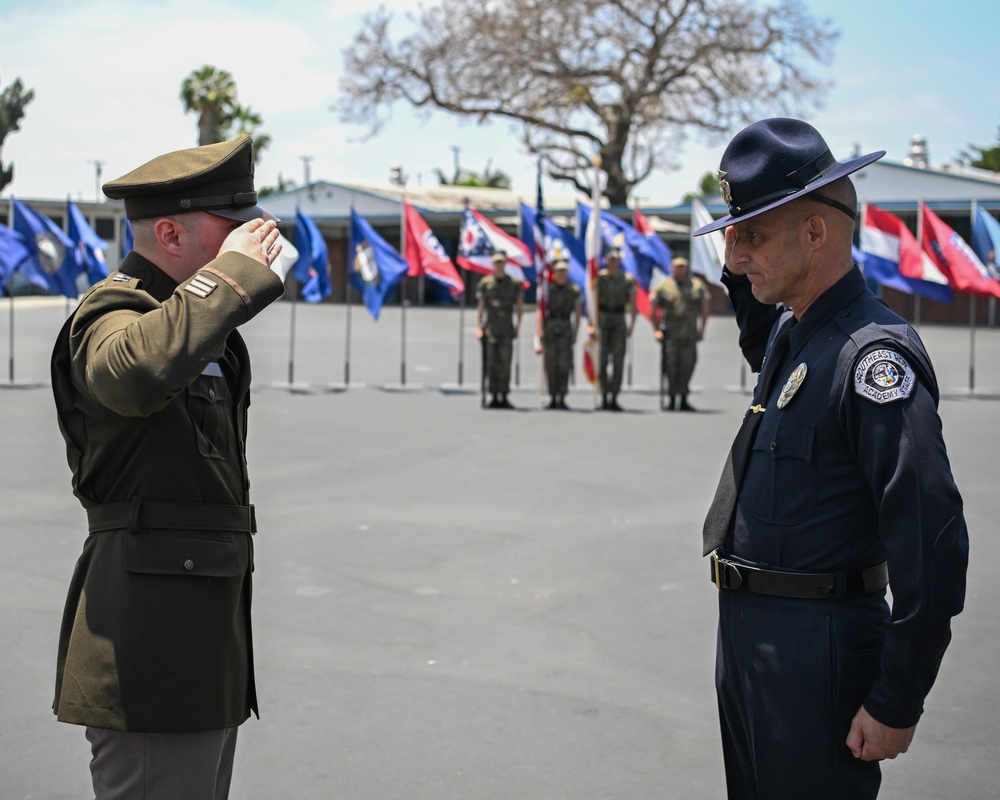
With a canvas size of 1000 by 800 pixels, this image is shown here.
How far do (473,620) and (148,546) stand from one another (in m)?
3.63

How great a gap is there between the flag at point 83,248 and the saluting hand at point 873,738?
16607 mm

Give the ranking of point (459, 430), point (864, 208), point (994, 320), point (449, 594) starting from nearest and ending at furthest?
point (449, 594), point (459, 430), point (864, 208), point (994, 320)

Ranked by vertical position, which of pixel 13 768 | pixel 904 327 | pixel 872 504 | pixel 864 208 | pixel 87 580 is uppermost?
pixel 864 208

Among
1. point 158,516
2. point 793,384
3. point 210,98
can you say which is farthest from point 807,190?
point 210,98

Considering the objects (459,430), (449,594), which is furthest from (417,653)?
(459,430)

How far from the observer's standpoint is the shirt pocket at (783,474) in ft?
8.18

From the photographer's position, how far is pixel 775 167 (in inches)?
101

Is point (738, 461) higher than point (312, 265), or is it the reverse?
point (312, 265)

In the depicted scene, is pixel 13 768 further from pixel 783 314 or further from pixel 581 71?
pixel 581 71

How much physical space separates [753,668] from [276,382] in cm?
1588

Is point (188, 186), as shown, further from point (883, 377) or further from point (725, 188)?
point (883, 377)

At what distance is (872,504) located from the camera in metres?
2.48

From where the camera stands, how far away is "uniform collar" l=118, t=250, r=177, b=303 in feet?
8.38

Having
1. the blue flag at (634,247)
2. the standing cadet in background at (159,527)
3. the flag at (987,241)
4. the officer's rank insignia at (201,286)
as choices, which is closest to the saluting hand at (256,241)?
the standing cadet in background at (159,527)
